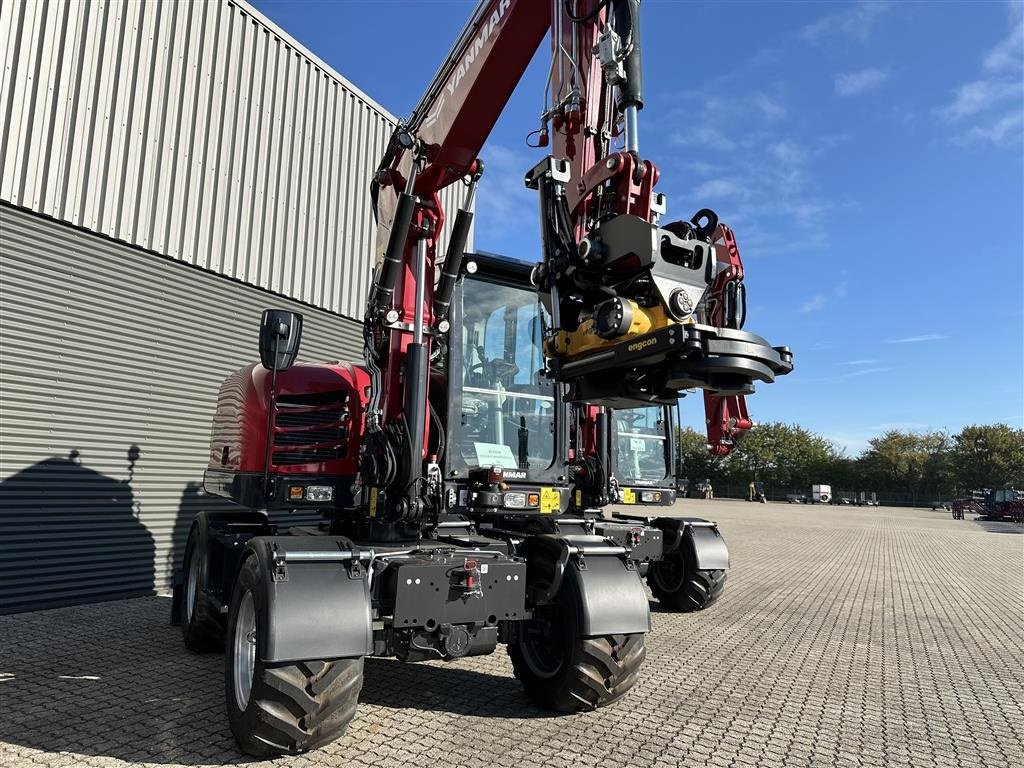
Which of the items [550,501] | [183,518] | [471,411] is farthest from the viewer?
[183,518]

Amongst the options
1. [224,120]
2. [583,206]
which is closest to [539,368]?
[583,206]

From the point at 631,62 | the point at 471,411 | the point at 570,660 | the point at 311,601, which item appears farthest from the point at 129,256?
the point at 570,660

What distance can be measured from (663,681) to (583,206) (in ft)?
13.2

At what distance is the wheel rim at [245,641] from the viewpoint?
176 inches

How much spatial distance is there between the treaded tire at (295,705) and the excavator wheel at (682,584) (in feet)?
18.5

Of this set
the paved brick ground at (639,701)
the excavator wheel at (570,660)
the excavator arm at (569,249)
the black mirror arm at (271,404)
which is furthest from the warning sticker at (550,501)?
the black mirror arm at (271,404)

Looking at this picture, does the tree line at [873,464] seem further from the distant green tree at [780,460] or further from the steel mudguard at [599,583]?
the steel mudguard at [599,583]

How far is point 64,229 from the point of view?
8398 mm

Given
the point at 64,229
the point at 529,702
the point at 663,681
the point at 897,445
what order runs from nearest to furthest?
the point at 529,702 < the point at 663,681 < the point at 64,229 < the point at 897,445

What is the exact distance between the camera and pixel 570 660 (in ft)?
15.7

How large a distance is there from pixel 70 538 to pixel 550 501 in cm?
622

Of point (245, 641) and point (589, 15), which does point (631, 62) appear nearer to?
point (589, 15)

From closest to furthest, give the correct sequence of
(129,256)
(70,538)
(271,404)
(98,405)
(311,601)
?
(311,601)
(271,404)
(70,538)
(98,405)
(129,256)

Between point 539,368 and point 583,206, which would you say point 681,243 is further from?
point 539,368
